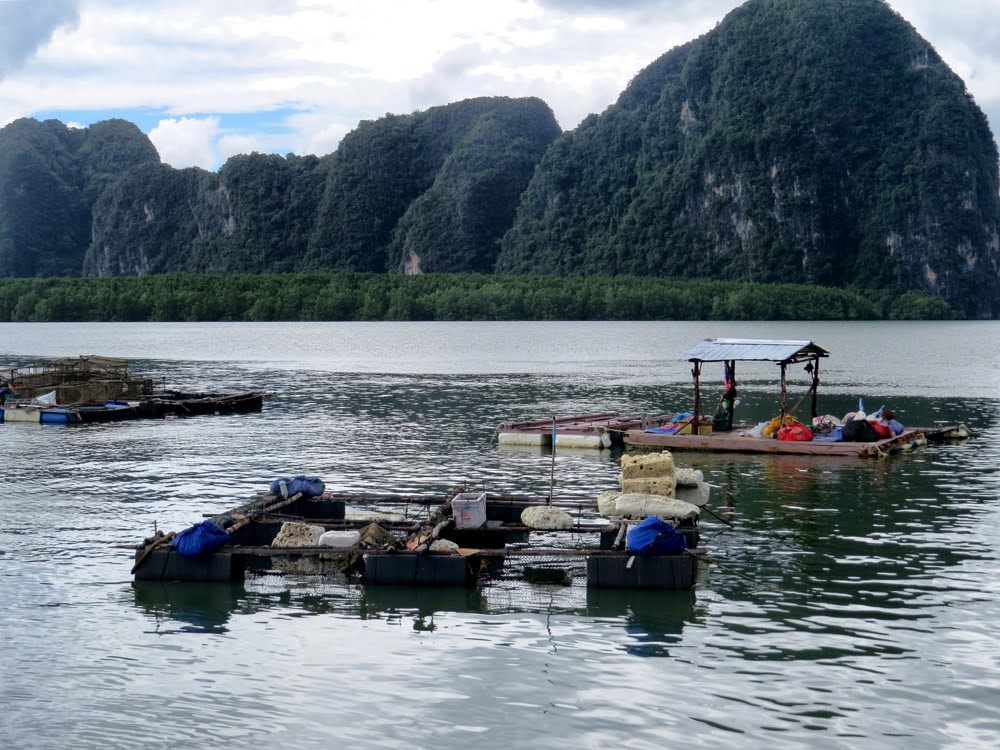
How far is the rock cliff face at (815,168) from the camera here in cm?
16512

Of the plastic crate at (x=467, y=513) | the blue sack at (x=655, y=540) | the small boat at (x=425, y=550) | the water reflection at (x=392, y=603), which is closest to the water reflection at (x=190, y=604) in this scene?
the water reflection at (x=392, y=603)

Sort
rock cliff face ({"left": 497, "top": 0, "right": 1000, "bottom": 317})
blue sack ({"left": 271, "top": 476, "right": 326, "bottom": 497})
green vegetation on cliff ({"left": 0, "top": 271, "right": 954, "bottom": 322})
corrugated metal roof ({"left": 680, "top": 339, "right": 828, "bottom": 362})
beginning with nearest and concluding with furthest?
blue sack ({"left": 271, "top": 476, "right": 326, "bottom": 497})
corrugated metal roof ({"left": 680, "top": 339, "right": 828, "bottom": 362})
green vegetation on cliff ({"left": 0, "top": 271, "right": 954, "bottom": 322})
rock cliff face ({"left": 497, "top": 0, "right": 1000, "bottom": 317})

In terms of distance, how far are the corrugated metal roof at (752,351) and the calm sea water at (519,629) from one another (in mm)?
3072

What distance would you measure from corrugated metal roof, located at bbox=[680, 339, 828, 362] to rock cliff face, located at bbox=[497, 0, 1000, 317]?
450 feet

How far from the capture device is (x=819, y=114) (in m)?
172

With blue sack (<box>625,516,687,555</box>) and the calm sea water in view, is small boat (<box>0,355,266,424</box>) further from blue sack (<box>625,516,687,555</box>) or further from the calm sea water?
blue sack (<box>625,516,687,555</box>)

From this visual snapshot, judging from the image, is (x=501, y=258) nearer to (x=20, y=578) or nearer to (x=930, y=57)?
(x=930, y=57)

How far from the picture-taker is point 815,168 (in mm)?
171625

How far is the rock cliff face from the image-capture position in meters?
165

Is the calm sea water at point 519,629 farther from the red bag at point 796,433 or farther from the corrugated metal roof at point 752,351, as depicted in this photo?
the corrugated metal roof at point 752,351

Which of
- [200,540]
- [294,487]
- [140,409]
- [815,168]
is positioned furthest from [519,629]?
[815,168]

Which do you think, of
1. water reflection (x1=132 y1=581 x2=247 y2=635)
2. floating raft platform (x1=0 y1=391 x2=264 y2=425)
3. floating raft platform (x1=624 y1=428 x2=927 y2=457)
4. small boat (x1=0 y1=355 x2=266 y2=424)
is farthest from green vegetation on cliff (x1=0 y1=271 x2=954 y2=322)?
water reflection (x1=132 y1=581 x2=247 y2=635)

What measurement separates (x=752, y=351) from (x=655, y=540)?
15462 millimetres

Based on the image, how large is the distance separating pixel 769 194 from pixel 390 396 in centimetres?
13385
